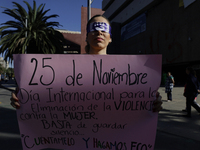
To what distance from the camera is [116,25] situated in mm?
32031

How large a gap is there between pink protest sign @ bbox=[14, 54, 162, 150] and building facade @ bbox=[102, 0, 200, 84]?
17.7 m

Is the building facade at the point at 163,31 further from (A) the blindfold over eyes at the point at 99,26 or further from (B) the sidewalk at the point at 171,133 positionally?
(A) the blindfold over eyes at the point at 99,26

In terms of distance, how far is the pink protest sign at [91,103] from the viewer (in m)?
1.57

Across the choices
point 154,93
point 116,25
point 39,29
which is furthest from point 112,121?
point 116,25

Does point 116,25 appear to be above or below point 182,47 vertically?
above

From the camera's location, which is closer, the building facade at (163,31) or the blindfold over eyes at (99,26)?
the blindfold over eyes at (99,26)

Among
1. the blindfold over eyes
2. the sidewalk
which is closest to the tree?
the sidewalk

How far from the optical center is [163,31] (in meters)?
21.3

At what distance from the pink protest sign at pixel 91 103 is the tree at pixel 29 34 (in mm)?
15195

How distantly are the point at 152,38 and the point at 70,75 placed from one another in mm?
23344

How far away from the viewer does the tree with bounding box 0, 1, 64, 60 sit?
1612 cm

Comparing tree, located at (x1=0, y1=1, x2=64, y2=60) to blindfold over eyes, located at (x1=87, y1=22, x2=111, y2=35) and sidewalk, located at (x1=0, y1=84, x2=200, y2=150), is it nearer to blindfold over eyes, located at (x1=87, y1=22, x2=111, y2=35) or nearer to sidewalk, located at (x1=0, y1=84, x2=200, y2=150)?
sidewalk, located at (x1=0, y1=84, x2=200, y2=150)

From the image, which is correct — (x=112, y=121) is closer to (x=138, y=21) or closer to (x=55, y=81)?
(x=55, y=81)

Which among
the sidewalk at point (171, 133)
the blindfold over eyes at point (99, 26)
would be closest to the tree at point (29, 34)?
the sidewalk at point (171, 133)
